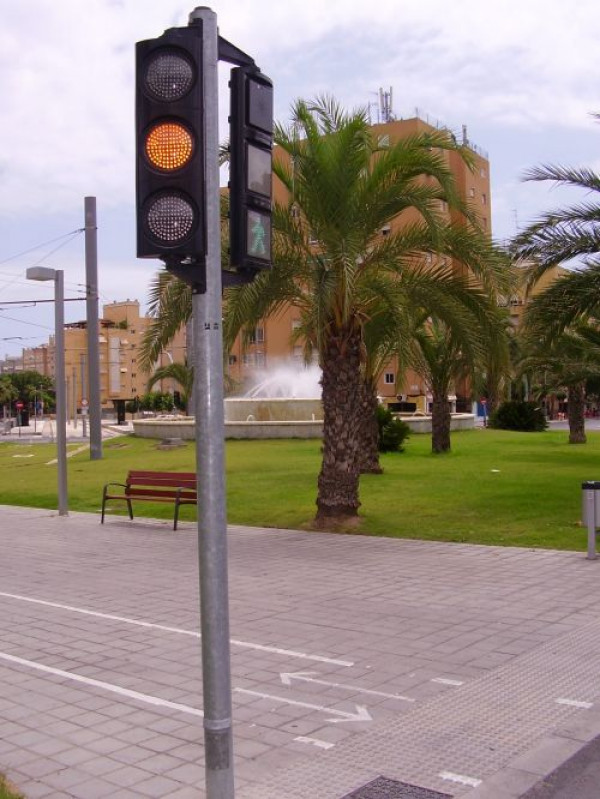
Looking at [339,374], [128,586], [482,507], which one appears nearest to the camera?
[128,586]

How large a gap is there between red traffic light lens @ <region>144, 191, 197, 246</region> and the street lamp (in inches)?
494

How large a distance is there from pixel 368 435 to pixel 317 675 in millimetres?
14505

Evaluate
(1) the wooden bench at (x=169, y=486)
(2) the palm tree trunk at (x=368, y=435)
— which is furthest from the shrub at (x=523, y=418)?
(1) the wooden bench at (x=169, y=486)

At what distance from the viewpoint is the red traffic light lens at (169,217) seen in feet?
12.2

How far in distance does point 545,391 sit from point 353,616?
21.0 m

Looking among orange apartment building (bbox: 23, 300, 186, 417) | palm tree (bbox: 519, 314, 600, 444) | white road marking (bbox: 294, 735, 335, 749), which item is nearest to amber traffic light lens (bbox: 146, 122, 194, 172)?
white road marking (bbox: 294, 735, 335, 749)

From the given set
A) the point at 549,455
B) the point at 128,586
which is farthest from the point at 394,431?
the point at 128,586

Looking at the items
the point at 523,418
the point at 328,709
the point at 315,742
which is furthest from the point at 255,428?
the point at 315,742

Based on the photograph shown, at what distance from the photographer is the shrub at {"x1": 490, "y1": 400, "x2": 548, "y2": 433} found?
41719 millimetres

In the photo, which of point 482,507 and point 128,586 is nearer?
point 128,586

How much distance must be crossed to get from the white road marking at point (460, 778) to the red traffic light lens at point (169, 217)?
113 inches

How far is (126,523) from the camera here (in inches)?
599

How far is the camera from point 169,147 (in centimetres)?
374

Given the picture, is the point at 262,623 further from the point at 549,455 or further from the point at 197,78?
the point at 549,455
